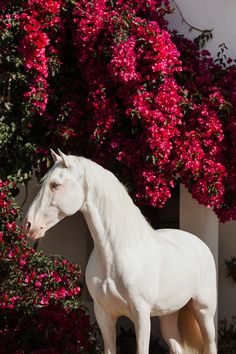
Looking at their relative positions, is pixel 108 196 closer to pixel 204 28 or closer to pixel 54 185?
pixel 54 185

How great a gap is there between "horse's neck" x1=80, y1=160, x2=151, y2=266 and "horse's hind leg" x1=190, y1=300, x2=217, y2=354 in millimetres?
882

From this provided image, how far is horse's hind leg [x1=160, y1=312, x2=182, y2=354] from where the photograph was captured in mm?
5672

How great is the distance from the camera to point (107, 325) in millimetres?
4957

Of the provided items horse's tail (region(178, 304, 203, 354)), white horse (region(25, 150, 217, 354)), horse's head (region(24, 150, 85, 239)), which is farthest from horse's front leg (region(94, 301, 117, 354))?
horse's tail (region(178, 304, 203, 354))

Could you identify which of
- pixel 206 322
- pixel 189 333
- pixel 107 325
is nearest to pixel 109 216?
pixel 107 325

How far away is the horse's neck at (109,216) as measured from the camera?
15.8 ft

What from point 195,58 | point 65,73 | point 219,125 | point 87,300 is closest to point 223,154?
point 219,125

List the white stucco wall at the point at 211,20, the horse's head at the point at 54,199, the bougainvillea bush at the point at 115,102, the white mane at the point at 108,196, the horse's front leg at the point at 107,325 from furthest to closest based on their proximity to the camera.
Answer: the white stucco wall at the point at 211,20 → the bougainvillea bush at the point at 115,102 → the horse's front leg at the point at 107,325 → the white mane at the point at 108,196 → the horse's head at the point at 54,199

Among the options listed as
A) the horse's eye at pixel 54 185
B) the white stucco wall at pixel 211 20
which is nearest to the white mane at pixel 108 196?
the horse's eye at pixel 54 185

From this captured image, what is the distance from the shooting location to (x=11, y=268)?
6352mm

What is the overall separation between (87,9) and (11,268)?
235 centimetres

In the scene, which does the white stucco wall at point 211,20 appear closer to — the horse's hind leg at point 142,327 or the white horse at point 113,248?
the white horse at point 113,248

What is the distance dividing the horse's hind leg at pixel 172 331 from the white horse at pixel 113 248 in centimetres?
46

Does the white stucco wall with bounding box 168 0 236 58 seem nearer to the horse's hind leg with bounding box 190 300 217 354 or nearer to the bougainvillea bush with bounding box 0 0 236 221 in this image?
the bougainvillea bush with bounding box 0 0 236 221
